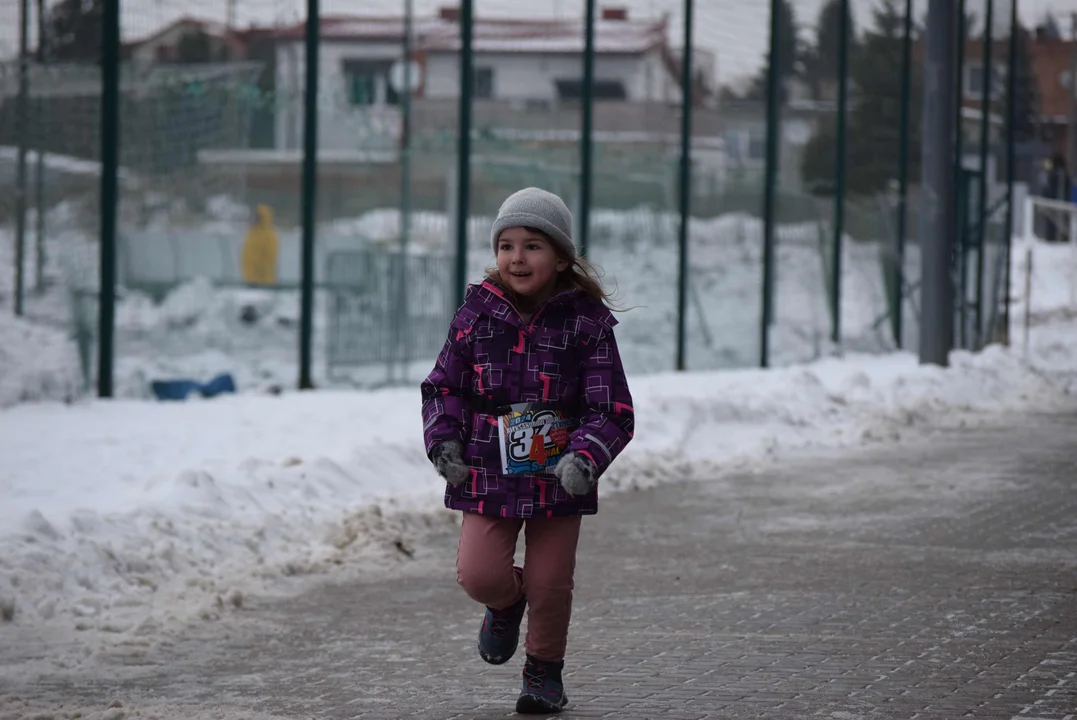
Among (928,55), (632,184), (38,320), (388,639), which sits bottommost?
(388,639)

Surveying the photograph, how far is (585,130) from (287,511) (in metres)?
8.55

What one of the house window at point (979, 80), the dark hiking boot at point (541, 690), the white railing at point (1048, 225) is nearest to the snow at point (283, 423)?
the dark hiking boot at point (541, 690)

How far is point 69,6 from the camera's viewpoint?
38.9ft

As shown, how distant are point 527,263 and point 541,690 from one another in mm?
A: 1225

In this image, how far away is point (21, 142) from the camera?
11.7 m

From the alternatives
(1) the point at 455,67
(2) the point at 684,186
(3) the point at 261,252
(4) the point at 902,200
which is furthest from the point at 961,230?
(3) the point at 261,252

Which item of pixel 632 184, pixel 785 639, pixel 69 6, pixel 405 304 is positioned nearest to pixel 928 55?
pixel 632 184

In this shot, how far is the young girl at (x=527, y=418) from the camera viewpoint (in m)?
4.99

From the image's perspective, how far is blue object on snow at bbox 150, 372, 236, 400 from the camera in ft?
41.6

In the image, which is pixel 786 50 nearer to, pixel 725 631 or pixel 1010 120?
pixel 1010 120

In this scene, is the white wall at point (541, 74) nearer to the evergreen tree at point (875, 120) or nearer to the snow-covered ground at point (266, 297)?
the snow-covered ground at point (266, 297)

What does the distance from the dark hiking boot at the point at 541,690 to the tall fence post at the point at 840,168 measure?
16.5 metres

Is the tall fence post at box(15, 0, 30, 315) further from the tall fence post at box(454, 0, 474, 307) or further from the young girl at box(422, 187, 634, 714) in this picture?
the young girl at box(422, 187, 634, 714)

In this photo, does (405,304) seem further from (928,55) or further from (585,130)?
(928,55)
